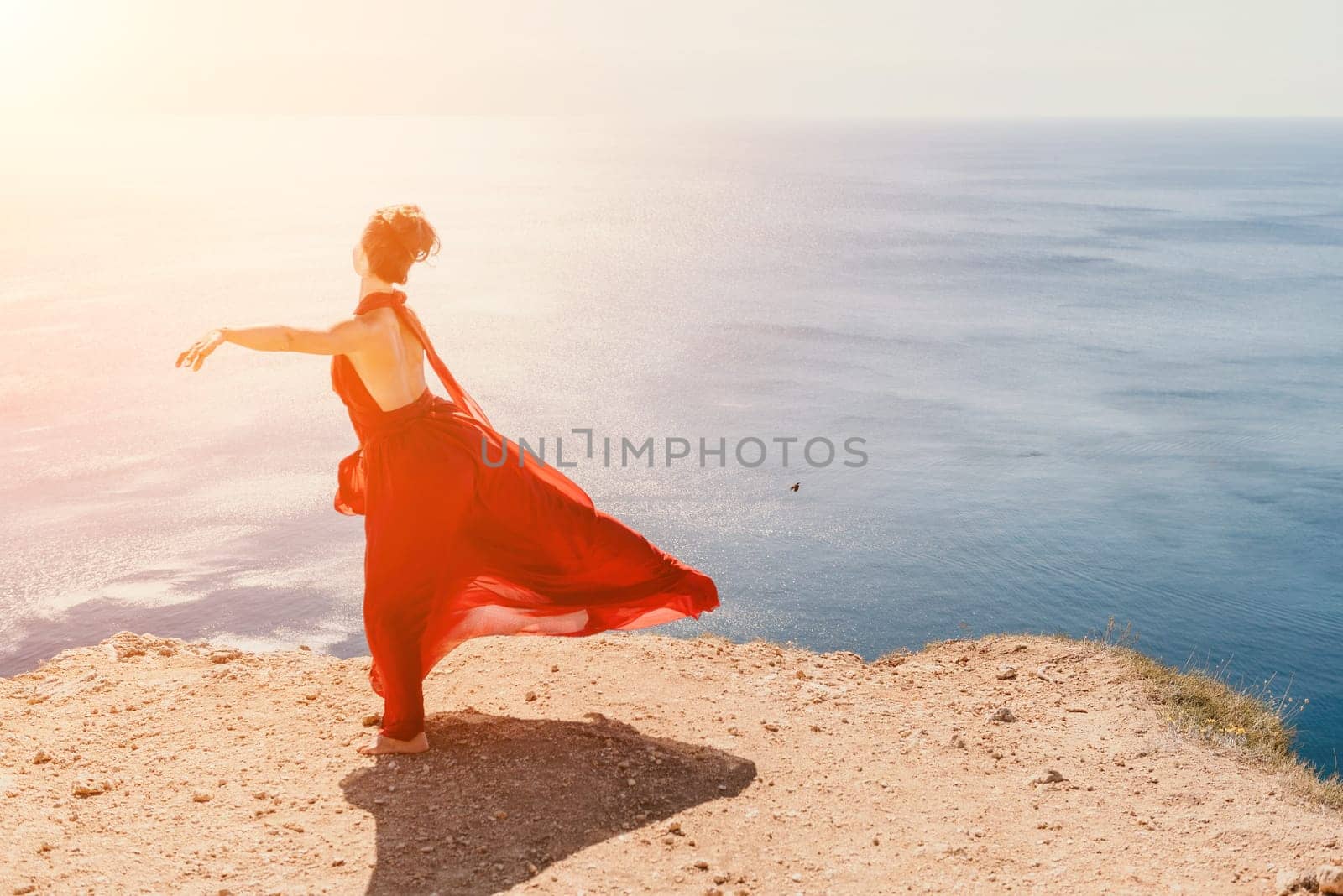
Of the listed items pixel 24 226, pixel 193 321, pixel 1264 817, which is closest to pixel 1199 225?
pixel 193 321

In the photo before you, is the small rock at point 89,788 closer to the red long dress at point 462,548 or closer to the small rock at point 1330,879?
the red long dress at point 462,548

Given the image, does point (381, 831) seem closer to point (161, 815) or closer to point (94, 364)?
point (161, 815)

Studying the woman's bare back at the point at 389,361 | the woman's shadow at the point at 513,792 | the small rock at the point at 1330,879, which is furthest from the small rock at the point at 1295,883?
the woman's bare back at the point at 389,361

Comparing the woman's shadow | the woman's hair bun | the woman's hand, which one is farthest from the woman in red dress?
the woman's hand

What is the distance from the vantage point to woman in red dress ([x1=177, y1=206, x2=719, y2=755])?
5.70 metres

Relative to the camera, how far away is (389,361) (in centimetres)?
566

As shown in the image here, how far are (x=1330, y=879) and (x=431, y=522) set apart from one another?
4474mm

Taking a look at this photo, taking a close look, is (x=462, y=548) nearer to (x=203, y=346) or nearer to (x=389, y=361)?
(x=389, y=361)

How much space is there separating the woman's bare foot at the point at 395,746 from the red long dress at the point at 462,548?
44 millimetres

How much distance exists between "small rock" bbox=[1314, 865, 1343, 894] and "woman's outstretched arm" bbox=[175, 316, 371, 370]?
16.5 ft

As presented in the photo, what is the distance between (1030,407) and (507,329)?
15.7 meters

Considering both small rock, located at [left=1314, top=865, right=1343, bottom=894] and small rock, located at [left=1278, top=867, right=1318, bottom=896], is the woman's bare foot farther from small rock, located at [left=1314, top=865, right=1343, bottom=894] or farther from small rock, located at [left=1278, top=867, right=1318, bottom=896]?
small rock, located at [left=1314, top=865, right=1343, bottom=894]

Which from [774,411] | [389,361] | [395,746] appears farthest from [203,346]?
[774,411]

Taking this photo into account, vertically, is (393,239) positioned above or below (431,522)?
above
